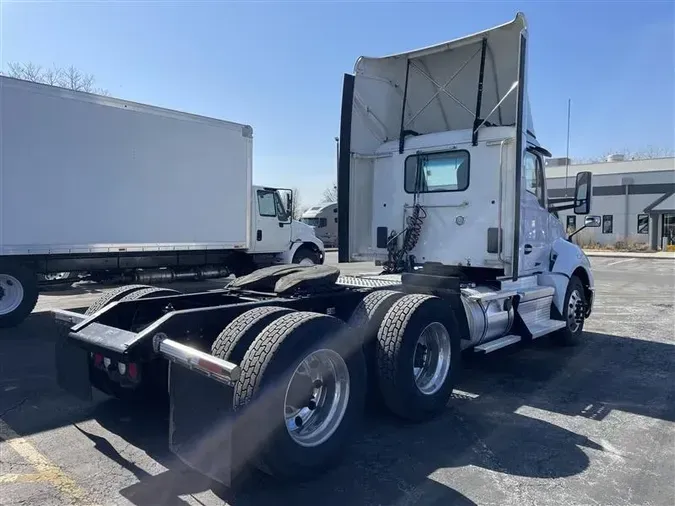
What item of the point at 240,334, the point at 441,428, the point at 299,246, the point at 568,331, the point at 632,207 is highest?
the point at 632,207

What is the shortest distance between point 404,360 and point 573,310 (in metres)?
4.45

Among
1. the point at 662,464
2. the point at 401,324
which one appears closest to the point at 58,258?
the point at 401,324

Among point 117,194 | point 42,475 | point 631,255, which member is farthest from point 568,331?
point 631,255

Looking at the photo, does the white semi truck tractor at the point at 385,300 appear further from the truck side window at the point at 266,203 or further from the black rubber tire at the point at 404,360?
the truck side window at the point at 266,203

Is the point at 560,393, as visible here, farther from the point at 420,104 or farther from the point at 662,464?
the point at 420,104

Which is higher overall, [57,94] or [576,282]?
[57,94]

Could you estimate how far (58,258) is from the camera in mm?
9672

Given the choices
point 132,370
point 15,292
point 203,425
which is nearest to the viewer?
point 203,425

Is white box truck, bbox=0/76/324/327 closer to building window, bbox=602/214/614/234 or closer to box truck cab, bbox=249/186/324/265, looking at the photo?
box truck cab, bbox=249/186/324/265

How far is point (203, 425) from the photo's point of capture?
3164mm

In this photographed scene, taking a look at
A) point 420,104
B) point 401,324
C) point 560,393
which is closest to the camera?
point 401,324

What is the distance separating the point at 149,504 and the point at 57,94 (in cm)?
815

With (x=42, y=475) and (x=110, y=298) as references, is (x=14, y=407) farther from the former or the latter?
(x=42, y=475)

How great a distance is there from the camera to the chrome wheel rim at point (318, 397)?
12.1 ft
